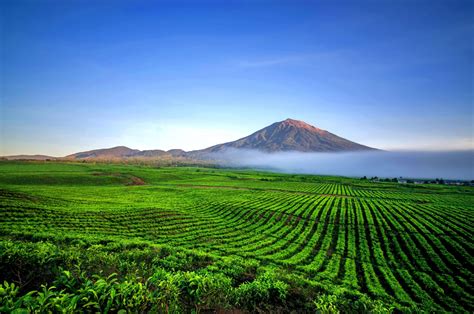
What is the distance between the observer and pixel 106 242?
672 inches

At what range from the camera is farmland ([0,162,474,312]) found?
5227 millimetres

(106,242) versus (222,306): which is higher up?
(222,306)

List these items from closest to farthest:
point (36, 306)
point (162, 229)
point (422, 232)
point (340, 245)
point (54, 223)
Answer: point (36, 306)
point (54, 223)
point (162, 229)
point (340, 245)
point (422, 232)

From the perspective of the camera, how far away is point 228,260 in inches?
610

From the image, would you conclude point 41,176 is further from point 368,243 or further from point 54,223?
point 368,243

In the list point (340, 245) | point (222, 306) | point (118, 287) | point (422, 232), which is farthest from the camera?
point (422, 232)

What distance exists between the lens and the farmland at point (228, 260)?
5227mm

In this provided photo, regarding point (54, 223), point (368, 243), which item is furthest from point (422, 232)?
point (54, 223)

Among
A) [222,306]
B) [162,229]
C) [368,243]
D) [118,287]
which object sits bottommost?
[368,243]

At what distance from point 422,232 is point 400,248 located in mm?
9665

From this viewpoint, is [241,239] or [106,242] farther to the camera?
[241,239]

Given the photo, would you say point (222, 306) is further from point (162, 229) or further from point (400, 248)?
point (400, 248)

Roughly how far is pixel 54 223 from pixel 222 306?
23489 millimetres

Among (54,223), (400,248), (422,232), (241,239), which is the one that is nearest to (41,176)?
(54,223)
